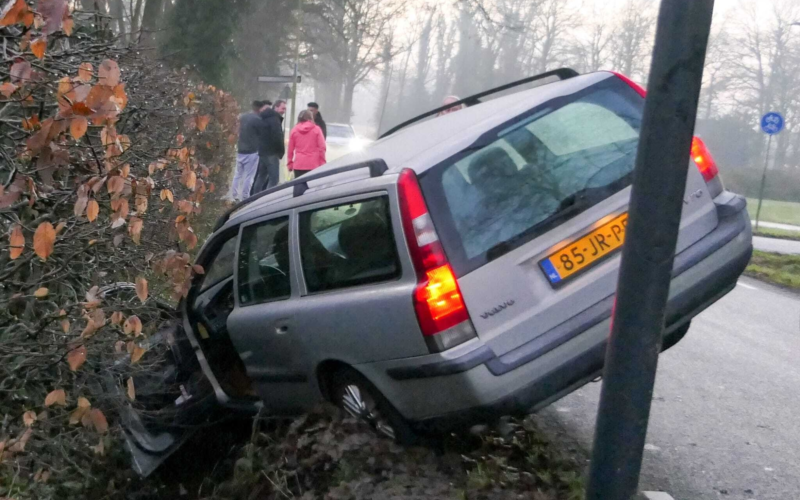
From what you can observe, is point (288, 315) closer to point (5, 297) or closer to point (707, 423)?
point (5, 297)

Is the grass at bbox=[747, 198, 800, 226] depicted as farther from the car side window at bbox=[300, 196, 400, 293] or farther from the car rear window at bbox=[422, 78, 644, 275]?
the car side window at bbox=[300, 196, 400, 293]

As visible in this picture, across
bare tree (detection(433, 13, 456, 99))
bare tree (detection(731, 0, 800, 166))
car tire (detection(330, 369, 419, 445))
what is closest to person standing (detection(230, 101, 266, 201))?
car tire (detection(330, 369, 419, 445))

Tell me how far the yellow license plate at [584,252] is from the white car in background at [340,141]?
22446 mm

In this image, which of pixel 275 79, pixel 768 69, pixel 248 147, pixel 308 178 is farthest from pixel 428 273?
pixel 768 69

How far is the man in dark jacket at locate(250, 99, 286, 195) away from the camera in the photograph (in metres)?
14.7

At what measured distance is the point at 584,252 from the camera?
14.0 feet

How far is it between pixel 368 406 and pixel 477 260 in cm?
112

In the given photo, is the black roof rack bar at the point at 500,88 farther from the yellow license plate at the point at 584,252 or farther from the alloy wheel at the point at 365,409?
the alloy wheel at the point at 365,409

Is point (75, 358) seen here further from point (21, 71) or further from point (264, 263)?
point (264, 263)

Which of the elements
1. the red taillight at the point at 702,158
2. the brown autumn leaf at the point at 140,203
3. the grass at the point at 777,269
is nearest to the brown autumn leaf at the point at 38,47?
the brown autumn leaf at the point at 140,203

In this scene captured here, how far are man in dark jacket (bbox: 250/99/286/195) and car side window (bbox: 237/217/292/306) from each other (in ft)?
31.2

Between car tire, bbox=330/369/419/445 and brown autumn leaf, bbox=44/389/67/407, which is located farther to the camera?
car tire, bbox=330/369/419/445

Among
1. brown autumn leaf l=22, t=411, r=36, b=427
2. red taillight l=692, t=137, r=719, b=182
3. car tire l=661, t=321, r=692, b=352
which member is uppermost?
red taillight l=692, t=137, r=719, b=182

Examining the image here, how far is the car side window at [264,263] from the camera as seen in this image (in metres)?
5.03
